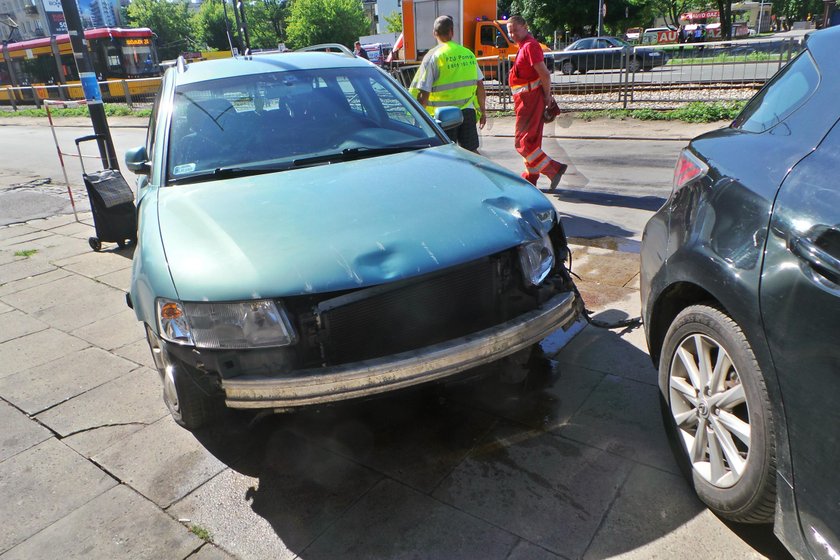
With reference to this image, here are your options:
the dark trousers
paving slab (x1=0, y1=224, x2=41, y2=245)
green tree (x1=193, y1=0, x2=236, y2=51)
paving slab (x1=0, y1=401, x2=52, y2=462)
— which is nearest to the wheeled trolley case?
paving slab (x1=0, y1=224, x2=41, y2=245)

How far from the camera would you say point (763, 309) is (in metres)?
1.89

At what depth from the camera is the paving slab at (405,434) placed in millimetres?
2809

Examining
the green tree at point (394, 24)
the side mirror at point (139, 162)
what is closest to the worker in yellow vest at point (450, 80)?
the side mirror at point (139, 162)

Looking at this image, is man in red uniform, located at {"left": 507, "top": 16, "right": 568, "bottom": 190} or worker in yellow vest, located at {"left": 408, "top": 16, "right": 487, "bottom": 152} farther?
man in red uniform, located at {"left": 507, "top": 16, "right": 568, "bottom": 190}

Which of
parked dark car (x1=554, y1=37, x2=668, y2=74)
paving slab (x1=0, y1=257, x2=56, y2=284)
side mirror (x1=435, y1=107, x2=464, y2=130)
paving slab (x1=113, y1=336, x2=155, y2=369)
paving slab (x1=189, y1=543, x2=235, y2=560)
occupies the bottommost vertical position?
paving slab (x1=0, y1=257, x2=56, y2=284)

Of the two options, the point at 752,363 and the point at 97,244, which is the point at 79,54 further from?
the point at 752,363

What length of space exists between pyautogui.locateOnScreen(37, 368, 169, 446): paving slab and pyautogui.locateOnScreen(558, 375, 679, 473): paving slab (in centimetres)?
229

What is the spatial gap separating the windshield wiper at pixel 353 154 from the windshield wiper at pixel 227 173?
0.13m

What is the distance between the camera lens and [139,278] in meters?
2.82

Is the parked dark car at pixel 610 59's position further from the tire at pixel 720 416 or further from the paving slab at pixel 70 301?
the tire at pixel 720 416

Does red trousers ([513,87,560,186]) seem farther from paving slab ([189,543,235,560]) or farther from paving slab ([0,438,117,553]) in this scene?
paving slab ([189,543,235,560])

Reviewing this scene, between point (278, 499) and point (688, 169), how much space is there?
2320 millimetres

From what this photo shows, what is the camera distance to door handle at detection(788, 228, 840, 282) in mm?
1659

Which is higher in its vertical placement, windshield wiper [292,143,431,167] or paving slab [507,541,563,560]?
windshield wiper [292,143,431,167]
